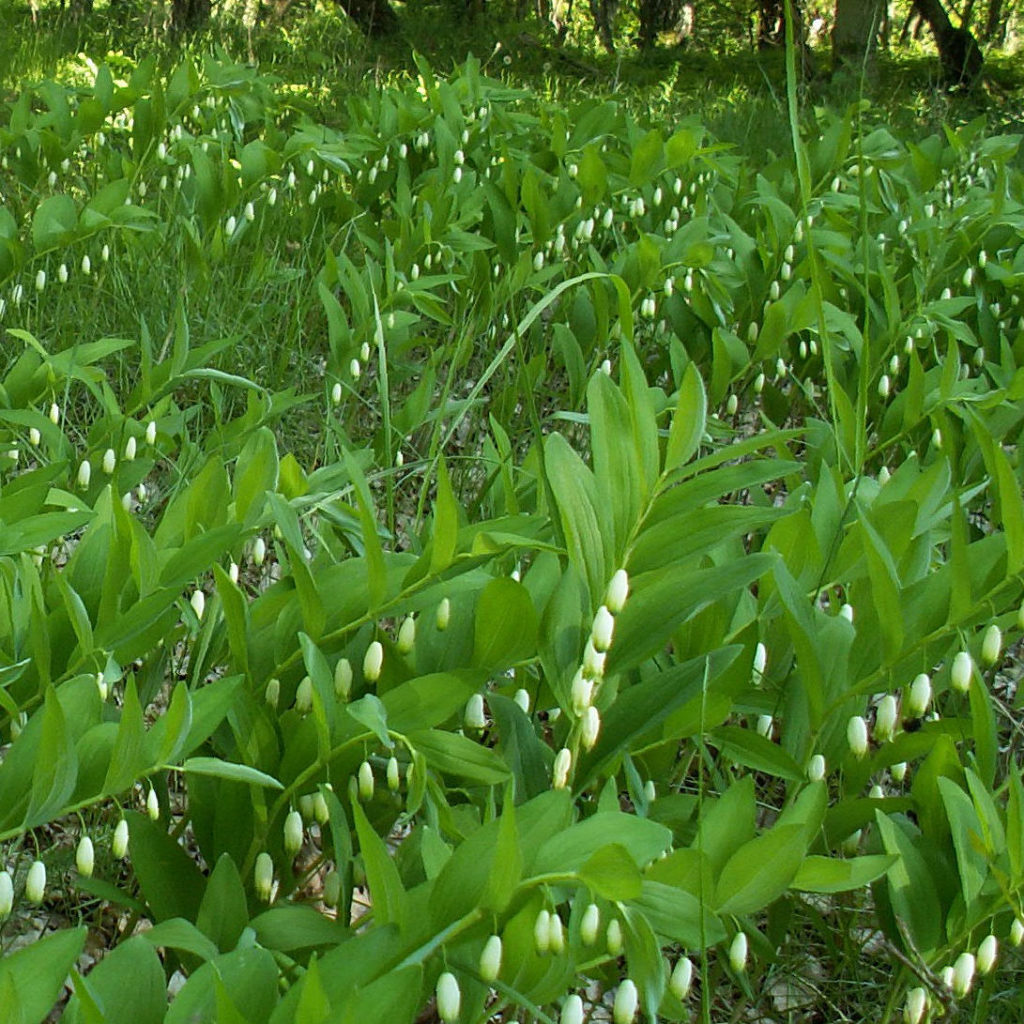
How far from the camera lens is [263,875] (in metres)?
1.38

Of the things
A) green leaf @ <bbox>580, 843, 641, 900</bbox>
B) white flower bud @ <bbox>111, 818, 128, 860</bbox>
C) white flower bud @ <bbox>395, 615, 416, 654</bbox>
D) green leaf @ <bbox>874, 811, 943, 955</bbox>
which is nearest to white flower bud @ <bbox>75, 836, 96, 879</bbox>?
white flower bud @ <bbox>111, 818, 128, 860</bbox>

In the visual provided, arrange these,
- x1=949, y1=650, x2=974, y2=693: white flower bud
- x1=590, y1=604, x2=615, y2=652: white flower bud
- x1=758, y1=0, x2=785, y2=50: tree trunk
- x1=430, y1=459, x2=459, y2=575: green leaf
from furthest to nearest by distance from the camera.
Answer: x1=758, y1=0, x2=785, y2=50: tree trunk
x1=949, y1=650, x2=974, y2=693: white flower bud
x1=430, y1=459, x2=459, y2=575: green leaf
x1=590, y1=604, x2=615, y2=652: white flower bud

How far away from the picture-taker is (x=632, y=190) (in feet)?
13.4

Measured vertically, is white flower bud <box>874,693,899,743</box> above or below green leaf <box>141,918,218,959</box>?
above

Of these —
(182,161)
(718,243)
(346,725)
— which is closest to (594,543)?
(346,725)

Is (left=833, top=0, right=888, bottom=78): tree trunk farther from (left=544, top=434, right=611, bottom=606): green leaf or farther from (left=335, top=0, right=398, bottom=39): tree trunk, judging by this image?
(left=544, top=434, right=611, bottom=606): green leaf

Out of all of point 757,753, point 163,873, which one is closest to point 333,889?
point 163,873

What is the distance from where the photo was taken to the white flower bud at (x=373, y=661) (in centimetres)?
138

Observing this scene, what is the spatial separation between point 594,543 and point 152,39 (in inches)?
334

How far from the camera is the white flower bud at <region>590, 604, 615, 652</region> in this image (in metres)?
1.25

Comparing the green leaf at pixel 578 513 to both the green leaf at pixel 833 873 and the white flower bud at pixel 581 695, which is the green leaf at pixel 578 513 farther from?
the green leaf at pixel 833 873

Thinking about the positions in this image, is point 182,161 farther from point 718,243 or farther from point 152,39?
point 152,39

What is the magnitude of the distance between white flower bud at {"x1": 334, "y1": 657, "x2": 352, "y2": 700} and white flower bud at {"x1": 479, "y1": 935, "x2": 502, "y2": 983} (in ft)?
1.26

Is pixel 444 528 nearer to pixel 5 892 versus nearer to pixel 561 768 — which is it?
pixel 561 768
